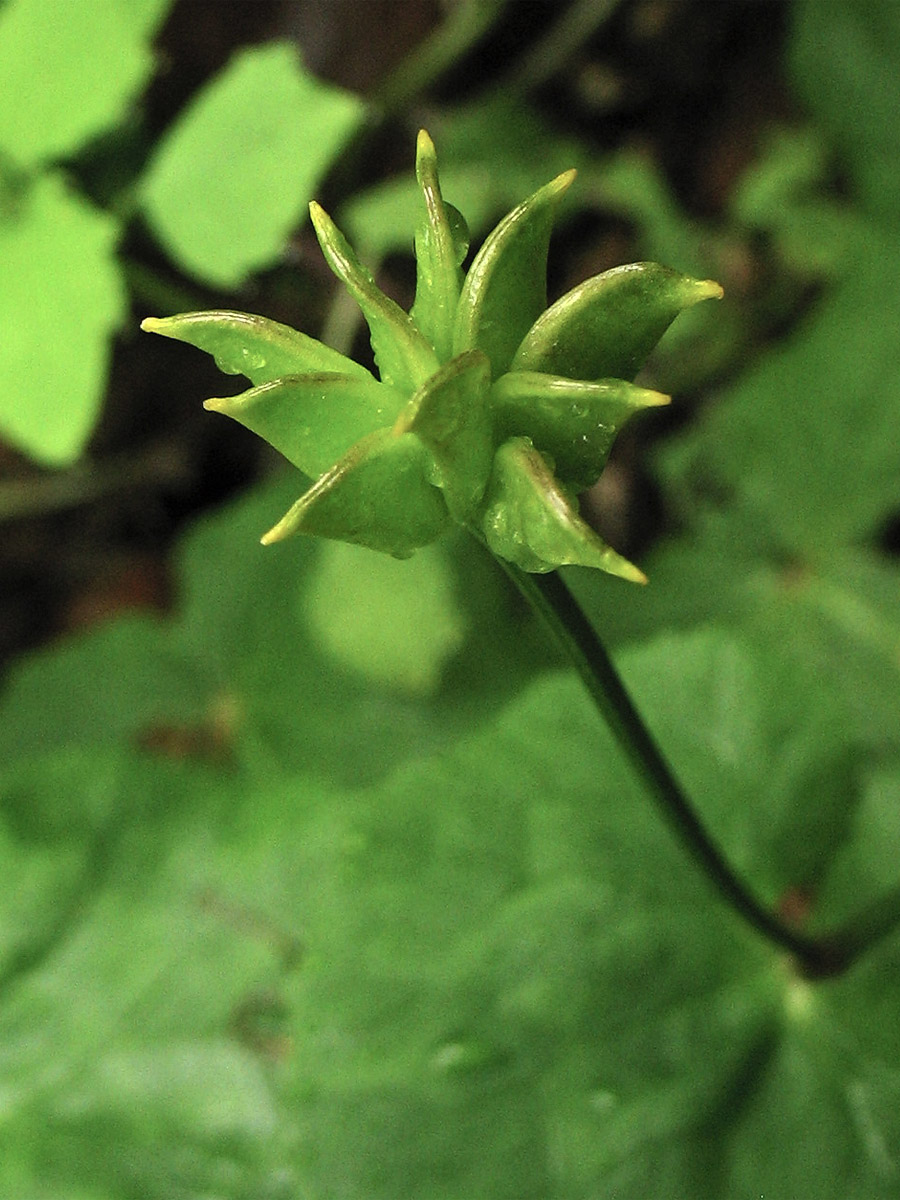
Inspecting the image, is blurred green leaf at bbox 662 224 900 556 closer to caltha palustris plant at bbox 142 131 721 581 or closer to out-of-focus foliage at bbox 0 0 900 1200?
out-of-focus foliage at bbox 0 0 900 1200

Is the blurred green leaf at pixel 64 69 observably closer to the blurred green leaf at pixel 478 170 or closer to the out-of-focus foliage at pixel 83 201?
the out-of-focus foliage at pixel 83 201

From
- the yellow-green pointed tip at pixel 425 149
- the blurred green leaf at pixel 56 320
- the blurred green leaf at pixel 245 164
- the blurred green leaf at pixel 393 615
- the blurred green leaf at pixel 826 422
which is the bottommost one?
the blurred green leaf at pixel 393 615

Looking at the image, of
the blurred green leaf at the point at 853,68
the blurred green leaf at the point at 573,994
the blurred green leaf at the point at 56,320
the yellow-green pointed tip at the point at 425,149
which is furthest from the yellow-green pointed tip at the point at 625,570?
the blurred green leaf at the point at 853,68

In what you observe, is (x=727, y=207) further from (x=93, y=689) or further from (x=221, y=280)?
(x=93, y=689)

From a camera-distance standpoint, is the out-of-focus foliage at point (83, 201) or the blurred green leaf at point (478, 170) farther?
the blurred green leaf at point (478, 170)

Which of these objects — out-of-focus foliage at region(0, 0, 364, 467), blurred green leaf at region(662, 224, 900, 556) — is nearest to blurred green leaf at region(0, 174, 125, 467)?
out-of-focus foliage at region(0, 0, 364, 467)
